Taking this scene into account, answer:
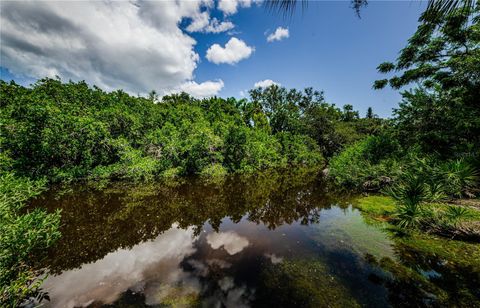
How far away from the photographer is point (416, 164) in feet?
34.8

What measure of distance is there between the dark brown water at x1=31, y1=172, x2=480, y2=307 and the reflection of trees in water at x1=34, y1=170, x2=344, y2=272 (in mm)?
57

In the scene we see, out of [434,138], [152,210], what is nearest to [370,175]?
[434,138]

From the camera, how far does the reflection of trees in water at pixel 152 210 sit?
7.08 meters

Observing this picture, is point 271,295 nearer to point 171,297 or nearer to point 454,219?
point 171,297

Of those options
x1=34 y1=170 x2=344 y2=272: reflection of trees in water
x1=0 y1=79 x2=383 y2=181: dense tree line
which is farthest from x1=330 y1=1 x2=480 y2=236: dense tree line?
x1=0 y1=79 x2=383 y2=181: dense tree line

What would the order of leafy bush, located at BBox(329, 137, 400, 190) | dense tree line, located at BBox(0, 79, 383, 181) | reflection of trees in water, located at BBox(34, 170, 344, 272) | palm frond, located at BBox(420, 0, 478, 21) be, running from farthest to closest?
leafy bush, located at BBox(329, 137, 400, 190) < dense tree line, located at BBox(0, 79, 383, 181) < reflection of trees in water, located at BBox(34, 170, 344, 272) < palm frond, located at BBox(420, 0, 478, 21)

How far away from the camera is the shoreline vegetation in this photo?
5602 millimetres

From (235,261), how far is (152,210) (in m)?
5.64

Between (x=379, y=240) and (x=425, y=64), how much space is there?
33.5 feet

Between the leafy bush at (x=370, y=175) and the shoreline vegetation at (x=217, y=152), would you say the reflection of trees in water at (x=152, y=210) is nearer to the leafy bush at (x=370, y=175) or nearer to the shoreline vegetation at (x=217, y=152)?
the shoreline vegetation at (x=217, y=152)

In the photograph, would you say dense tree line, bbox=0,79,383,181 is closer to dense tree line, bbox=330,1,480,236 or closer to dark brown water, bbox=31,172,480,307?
dark brown water, bbox=31,172,480,307

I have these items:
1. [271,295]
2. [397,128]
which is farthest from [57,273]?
[397,128]

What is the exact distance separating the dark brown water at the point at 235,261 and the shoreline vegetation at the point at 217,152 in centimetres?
110

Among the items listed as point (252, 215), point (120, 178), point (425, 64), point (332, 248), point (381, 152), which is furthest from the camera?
point (381, 152)
